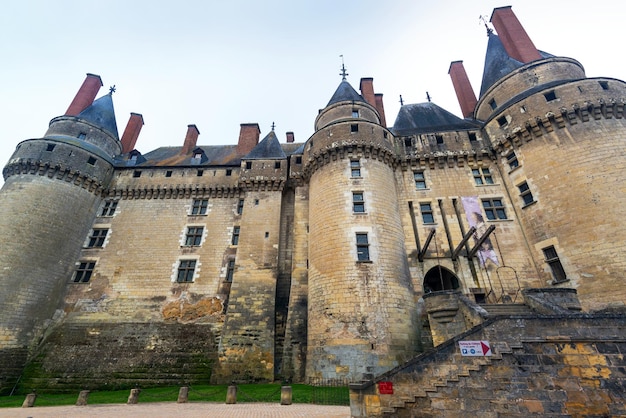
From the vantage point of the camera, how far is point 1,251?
608 inches

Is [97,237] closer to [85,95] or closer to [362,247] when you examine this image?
[85,95]

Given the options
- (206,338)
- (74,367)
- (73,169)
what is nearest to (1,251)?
(73,169)

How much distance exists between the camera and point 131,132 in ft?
84.5

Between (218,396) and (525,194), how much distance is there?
56.7 ft

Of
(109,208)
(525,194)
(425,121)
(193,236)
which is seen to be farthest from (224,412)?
(425,121)

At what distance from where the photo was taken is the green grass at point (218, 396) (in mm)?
9853

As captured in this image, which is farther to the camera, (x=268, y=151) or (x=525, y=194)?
(x=268, y=151)

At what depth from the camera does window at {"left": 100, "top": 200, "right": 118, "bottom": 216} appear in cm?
2011

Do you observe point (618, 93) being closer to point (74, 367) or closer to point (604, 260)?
point (604, 260)

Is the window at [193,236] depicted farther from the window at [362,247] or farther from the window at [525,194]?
Answer: the window at [525,194]

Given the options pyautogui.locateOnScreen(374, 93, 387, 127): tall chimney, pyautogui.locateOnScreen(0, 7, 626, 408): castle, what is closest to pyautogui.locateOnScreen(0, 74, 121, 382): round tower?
pyautogui.locateOnScreen(0, 7, 626, 408): castle

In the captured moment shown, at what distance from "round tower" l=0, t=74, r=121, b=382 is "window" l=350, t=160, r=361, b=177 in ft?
56.4

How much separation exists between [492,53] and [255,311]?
79.4 feet

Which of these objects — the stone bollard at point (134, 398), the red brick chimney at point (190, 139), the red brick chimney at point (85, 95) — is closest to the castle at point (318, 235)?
the red brick chimney at point (85, 95)
